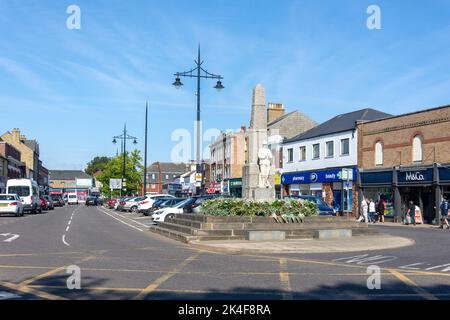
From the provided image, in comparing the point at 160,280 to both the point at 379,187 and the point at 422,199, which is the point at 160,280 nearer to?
the point at 422,199

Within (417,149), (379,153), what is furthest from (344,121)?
(417,149)

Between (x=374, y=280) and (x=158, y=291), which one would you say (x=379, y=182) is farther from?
(x=158, y=291)

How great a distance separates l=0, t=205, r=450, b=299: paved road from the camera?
8.64 m

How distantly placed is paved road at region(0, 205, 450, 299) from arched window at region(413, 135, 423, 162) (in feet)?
60.8

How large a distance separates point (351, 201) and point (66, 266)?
106ft

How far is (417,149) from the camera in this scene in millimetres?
34656

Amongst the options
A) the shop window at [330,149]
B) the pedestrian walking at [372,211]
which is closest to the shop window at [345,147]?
the shop window at [330,149]

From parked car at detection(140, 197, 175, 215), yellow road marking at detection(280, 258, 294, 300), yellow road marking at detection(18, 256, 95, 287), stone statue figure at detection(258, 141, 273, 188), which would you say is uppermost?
stone statue figure at detection(258, 141, 273, 188)

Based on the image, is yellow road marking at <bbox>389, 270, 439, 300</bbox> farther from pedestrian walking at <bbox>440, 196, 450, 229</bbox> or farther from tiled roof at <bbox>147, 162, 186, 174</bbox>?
tiled roof at <bbox>147, 162, 186, 174</bbox>

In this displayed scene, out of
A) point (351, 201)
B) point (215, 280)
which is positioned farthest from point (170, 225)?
point (351, 201)

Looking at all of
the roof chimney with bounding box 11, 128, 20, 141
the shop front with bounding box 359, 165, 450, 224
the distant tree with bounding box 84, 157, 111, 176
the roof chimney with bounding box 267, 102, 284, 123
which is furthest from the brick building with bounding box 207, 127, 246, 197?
the distant tree with bounding box 84, 157, 111, 176

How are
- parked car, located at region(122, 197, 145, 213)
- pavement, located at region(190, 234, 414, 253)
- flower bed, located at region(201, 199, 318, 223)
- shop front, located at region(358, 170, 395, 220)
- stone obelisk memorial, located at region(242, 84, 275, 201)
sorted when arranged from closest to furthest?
pavement, located at region(190, 234, 414, 253) → flower bed, located at region(201, 199, 318, 223) → stone obelisk memorial, located at region(242, 84, 275, 201) → shop front, located at region(358, 170, 395, 220) → parked car, located at region(122, 197, 145, 213)

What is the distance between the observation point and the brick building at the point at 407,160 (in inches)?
1273
